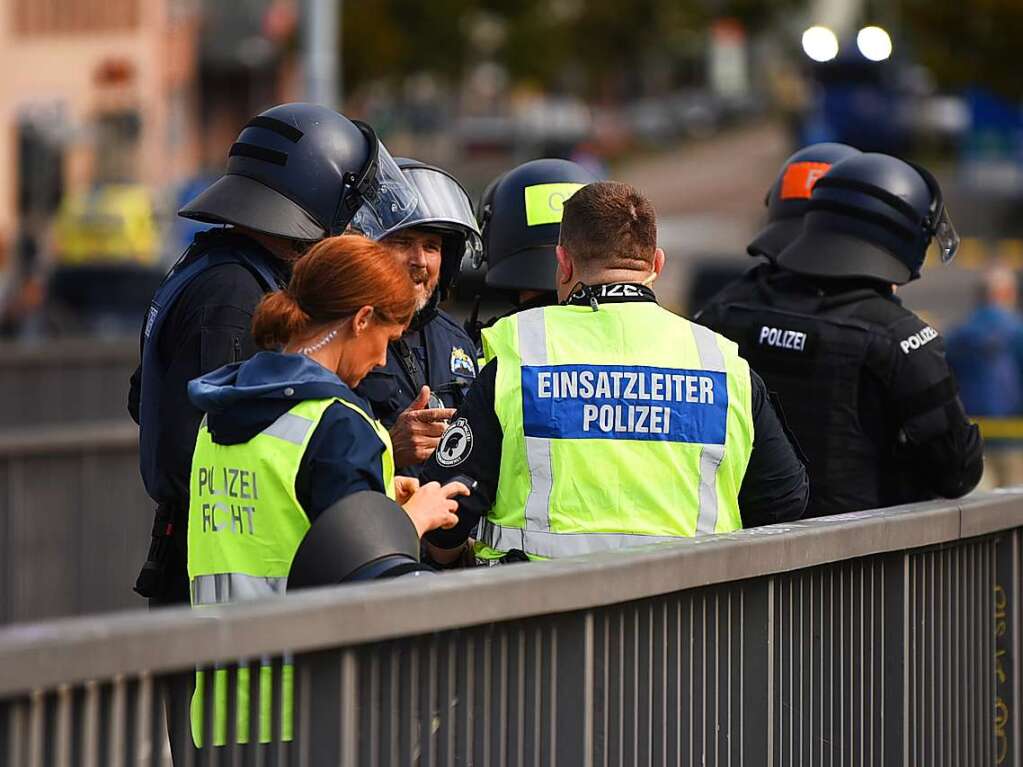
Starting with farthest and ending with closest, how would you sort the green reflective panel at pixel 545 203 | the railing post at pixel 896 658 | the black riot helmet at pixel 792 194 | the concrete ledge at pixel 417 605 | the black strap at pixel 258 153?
the black riot helmet at pixel 792 194 < the green reflective panel at pixel 545 203 < the black strap at pixel 258 153 < the railing post at pixel 896 658 < the concrete ledge at pixel 417 605

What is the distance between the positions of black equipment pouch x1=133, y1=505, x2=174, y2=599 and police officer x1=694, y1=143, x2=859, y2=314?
1.74 metres

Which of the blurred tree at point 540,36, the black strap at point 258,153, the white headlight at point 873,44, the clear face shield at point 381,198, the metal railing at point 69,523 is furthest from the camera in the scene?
the blurred tree at point 540,36

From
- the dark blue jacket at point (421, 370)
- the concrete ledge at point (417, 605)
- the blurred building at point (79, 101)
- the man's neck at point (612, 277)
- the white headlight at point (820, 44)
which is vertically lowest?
the concrete ledge at point (417, 605)

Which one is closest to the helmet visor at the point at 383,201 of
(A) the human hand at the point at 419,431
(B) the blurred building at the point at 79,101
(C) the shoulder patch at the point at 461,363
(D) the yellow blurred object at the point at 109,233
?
(C) the shoulder patch at the point at 461,363

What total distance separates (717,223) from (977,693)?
44.2 meters

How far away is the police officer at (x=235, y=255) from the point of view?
4465 mm

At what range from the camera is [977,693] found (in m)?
4.88

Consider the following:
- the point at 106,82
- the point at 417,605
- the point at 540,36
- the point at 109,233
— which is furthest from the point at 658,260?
the point at 540,36

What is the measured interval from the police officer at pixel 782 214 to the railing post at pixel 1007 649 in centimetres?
105

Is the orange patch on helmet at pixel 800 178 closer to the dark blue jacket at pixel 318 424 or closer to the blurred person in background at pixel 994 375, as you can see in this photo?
the dark blue jacket at pixel 318 424

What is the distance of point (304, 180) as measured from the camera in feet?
15.5

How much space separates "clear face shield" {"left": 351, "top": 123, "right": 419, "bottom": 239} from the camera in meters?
4.88

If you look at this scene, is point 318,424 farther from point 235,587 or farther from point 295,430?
point 235,587

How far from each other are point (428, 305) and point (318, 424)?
139 cm
